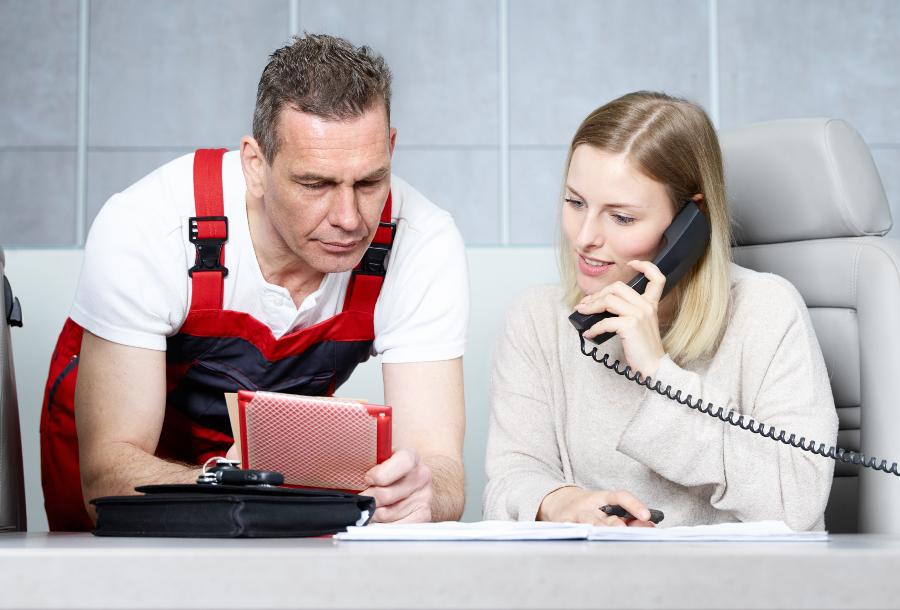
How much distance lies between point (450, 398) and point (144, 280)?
52 centimetres

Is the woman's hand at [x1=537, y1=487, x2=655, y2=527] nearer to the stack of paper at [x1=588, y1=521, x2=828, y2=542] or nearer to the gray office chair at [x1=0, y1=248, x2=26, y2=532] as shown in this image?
the stack of paper at [x1=588, y1=521, x2=828, y2=542]

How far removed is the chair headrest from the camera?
1.77 m

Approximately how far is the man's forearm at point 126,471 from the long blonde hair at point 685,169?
0.80m

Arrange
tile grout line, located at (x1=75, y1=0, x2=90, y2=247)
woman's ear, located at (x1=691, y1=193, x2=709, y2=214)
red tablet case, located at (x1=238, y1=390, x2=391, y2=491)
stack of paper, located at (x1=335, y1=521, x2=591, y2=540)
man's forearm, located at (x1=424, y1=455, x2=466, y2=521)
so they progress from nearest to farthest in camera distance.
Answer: stack of paper, located at (x1=335, y1=521, x2=591, y2=540) → red tablet case, located at (x1=238, y1=390, x2=391, y2=491) → man's forearm, located at (x1=424, y1=455, x2=466, y2=521) → woman's ear, located at (x1=691, y1=193, x2=709, y2=214) → tile grout line, located at (x1=75, y1=0, x2=90, y2=247)

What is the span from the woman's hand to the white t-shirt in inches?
12.4

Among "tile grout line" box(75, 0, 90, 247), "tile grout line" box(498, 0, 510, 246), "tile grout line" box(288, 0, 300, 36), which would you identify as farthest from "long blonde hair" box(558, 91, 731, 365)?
"tile grout line" box(75, 0, 90, 247)

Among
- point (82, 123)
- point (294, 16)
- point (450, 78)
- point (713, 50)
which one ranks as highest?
point (294, 16)

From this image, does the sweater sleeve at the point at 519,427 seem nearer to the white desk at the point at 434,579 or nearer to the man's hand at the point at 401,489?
the man's hand at the point at 401,489

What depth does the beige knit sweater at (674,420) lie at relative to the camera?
1.55m

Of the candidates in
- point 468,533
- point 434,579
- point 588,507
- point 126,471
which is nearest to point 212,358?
point 126,471

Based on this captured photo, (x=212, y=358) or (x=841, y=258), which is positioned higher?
(x=841, y=258)

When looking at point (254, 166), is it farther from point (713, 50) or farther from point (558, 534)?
point (713, 50)

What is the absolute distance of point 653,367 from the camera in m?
1.59

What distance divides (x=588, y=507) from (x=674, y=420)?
21 centimetres
